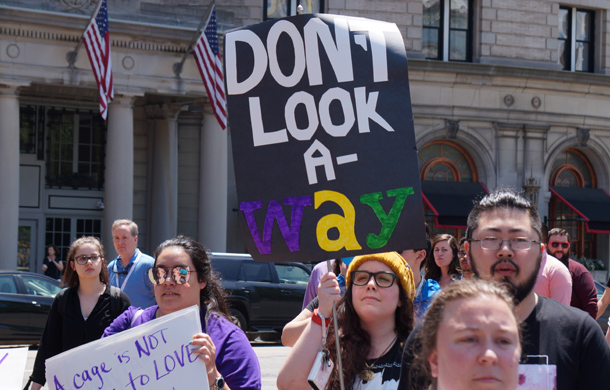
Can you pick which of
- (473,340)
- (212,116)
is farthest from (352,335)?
(212,116)

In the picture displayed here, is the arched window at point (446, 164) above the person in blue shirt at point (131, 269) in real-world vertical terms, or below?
above

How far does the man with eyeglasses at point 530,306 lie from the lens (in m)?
3.49

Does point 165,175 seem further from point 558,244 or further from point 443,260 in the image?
point 443,260

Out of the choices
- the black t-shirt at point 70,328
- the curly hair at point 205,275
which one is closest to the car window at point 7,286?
the black t-shirt at point 70,328

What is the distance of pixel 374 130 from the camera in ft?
15.4

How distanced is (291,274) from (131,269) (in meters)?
10.6

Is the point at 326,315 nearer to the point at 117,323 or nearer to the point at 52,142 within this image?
the point at 117,323

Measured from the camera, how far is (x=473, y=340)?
2713 millimetres

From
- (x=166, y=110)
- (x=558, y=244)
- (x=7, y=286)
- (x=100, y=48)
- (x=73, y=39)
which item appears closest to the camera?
(x=558, y=244)

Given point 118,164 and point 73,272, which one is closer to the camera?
point 73,272

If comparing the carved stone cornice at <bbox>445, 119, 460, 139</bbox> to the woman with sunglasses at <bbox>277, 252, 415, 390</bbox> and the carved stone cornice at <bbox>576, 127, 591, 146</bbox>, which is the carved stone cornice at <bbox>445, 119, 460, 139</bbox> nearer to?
the carved stone cornice at <bbox>576, 127, 591, 146</bbox>

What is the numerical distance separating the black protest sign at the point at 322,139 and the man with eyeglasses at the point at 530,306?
0.76 meters

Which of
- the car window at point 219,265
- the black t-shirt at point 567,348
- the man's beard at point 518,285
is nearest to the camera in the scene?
the black t-shirt at point 567,348

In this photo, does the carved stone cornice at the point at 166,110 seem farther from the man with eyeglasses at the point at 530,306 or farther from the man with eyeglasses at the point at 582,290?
the man with eyeglasses at the point at 530,306
